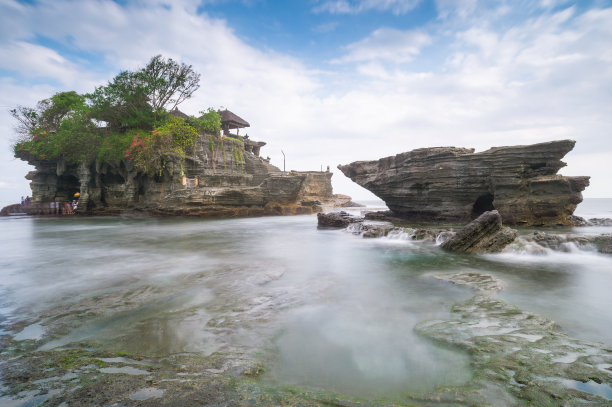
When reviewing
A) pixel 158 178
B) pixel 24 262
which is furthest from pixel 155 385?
pixel 158 178

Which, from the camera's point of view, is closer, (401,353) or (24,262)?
(401,353)

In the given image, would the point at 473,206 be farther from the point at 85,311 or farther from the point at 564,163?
the point at 85,311

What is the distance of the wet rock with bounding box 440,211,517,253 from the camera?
7.85m

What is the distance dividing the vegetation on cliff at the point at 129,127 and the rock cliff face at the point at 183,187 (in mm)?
1119

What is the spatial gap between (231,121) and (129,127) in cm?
1177

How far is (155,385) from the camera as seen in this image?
6.29 feet

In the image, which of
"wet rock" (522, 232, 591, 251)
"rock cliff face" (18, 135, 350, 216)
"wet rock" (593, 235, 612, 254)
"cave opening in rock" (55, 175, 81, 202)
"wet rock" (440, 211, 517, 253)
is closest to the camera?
"wet rock" (593, 235, 612, 254)

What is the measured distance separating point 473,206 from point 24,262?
16.7 m

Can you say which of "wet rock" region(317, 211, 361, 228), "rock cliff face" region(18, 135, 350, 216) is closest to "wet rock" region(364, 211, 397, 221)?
"wet rock" region(317, 211, 361, 228)

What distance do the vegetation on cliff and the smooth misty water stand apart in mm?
14795

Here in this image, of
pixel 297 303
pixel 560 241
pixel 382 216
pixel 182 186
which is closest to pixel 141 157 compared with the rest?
pixel 182 186

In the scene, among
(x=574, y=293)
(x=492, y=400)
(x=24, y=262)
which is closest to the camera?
(x=492, y=400)

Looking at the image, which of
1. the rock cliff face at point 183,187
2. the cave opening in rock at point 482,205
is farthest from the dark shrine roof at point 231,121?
the cave opening in rock at point 482,205

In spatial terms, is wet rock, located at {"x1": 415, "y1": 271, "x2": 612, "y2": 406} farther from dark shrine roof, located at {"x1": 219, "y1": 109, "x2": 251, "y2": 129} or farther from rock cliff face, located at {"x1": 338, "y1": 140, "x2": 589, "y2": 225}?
dark shrine roof, located at {"x1": 219, "y1": 109, "x2": 251, "y2": 129}
